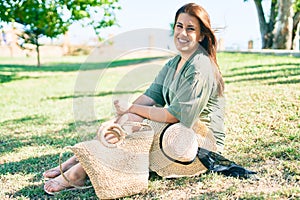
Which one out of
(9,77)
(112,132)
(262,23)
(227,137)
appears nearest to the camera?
(112,132)

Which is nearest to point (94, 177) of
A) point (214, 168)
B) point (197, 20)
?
point (214, 168)

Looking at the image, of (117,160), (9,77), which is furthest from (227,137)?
(9,77)

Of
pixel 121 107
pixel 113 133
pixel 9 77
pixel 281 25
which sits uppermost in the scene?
pixel 281 25

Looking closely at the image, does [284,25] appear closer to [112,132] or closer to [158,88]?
[158,88]

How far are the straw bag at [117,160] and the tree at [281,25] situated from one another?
12.2m

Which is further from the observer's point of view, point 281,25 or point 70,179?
point 281,25

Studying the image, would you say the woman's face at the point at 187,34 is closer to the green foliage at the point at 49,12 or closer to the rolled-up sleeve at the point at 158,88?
the rolled-up sleeve at the point at 158,88

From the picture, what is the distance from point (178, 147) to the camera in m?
2.66

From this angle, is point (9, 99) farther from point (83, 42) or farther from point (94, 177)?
point (83, 42)

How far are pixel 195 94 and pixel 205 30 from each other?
49cm

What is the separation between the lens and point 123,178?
2.59 metres

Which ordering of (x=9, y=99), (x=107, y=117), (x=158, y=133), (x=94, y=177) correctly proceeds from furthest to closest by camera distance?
(x=9, y=99) → (x=107, y=117) → (x=158, y=133) → (x=94, y=177)

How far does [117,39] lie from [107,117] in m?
2.97

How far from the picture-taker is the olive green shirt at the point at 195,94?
2.57 m
